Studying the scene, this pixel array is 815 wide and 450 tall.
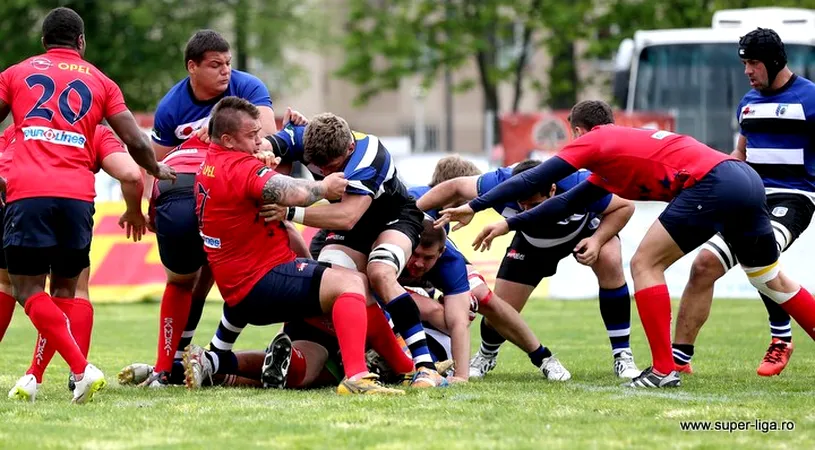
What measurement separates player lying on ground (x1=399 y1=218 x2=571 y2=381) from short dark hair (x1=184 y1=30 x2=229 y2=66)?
1681mm

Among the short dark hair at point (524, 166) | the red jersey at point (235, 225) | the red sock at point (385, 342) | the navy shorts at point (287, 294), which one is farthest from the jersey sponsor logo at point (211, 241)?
the short dark hair at point (524, 166)

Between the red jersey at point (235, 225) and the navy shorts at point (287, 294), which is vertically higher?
the red jersey at point (235, 225)

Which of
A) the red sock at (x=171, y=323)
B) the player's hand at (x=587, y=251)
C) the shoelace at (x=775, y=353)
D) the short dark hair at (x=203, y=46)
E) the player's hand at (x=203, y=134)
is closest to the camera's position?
the player's hand at (x=203, y=134)

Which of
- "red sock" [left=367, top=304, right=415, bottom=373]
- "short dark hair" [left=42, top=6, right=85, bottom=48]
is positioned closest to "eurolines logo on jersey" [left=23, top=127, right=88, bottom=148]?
"short dark hair" [left=42, top=6, right=85, bottom=48]

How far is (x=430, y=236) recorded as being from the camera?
28.4ft

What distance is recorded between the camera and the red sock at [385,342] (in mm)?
8273

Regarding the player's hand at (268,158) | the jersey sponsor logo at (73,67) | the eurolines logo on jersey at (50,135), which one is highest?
the jersey sponsor logo at (73,67)

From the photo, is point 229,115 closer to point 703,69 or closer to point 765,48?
point 765,48

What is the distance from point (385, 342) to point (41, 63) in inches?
101

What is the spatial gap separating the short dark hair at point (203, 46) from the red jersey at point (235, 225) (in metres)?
0.93

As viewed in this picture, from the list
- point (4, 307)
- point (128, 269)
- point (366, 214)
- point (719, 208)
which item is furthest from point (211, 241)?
point (128, 269)

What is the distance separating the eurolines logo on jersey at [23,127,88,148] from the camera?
25.0 ft

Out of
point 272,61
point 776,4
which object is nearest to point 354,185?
point 776,4

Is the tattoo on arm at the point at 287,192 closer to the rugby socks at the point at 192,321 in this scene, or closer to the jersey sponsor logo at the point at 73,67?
the jersey sponsor logo at the point at 73,67
